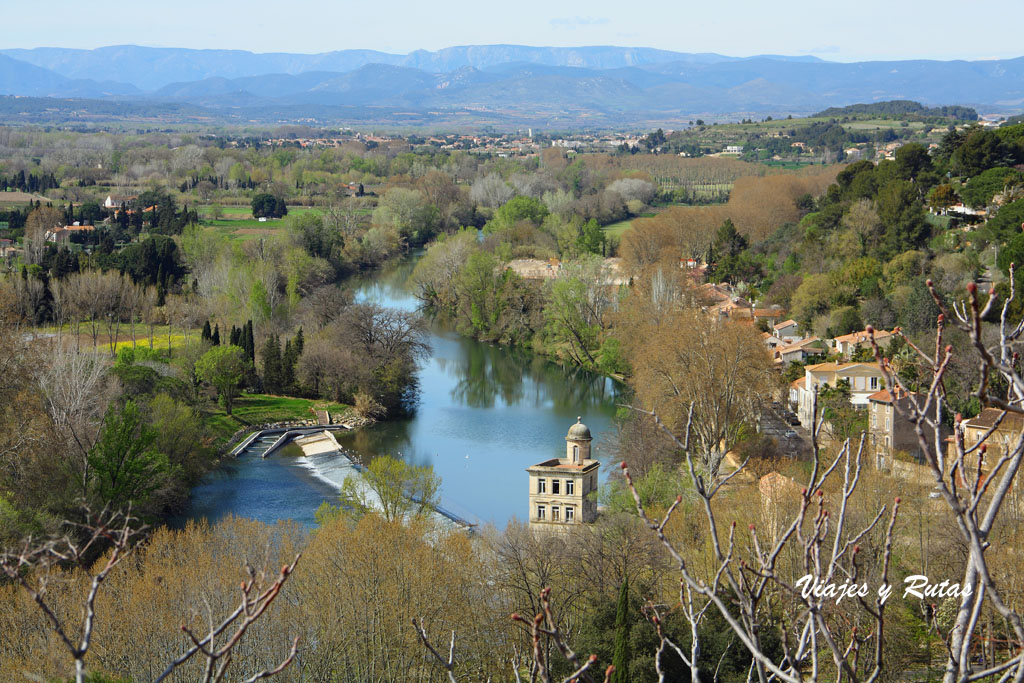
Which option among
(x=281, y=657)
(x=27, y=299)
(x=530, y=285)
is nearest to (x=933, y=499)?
(x=281, y=657)

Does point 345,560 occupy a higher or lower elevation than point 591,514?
higher

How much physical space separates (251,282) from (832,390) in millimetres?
16890

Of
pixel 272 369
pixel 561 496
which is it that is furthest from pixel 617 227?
pixel 561 496

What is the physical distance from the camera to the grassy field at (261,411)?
23895 millimetres

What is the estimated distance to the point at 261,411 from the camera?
2531 centimetres

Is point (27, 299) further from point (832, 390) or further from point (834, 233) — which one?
point (834, 233)

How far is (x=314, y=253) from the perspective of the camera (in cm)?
4422

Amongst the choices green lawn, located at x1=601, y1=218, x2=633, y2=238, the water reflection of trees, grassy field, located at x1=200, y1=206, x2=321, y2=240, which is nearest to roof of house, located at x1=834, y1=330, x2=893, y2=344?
the water reflection of trees

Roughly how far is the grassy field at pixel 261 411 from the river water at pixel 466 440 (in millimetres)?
1580

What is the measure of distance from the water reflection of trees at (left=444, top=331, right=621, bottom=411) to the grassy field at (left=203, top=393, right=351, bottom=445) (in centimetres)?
347

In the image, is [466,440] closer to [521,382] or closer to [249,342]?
[521,382]

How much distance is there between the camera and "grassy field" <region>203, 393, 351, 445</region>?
23895mm

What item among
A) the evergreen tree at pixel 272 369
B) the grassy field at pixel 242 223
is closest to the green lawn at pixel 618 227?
the grassy field at pixel 242 223

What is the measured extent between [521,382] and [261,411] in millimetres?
6875
